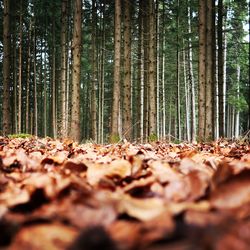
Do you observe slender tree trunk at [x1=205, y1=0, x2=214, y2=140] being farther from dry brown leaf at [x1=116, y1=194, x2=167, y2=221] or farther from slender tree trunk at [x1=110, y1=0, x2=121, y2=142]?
dry brown leaf at [x1=116, y1=194, x2=167, y2=221]

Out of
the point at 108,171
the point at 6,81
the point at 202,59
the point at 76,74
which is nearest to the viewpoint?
the point at 108,171

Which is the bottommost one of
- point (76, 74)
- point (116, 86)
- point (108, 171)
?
point (108, 171)

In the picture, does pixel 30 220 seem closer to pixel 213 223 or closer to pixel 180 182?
pixel 213 223

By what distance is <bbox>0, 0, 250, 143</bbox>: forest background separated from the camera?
38.0 ft

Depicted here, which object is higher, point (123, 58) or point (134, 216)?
point (123, 58)

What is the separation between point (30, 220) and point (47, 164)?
1.47 meters

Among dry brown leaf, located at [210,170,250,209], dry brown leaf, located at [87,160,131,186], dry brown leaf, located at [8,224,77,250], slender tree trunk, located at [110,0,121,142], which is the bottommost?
dry brown leaf, located at [87,160,131,186]

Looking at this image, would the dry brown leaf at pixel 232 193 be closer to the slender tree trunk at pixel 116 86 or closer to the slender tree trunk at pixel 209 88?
the slender tree trunk at pixel 209 88

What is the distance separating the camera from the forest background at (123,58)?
11.6 meters

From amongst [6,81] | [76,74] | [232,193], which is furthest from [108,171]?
[6,81]

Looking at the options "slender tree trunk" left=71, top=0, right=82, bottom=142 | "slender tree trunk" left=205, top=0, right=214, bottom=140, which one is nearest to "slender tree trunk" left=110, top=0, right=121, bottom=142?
"slender tree trunk" left=71, top=0, right=82, bottom=142

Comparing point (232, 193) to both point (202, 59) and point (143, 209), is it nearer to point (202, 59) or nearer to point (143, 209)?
point (143, 209)

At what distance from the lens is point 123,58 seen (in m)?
19.0

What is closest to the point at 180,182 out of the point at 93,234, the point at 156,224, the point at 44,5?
the point at 156,224
